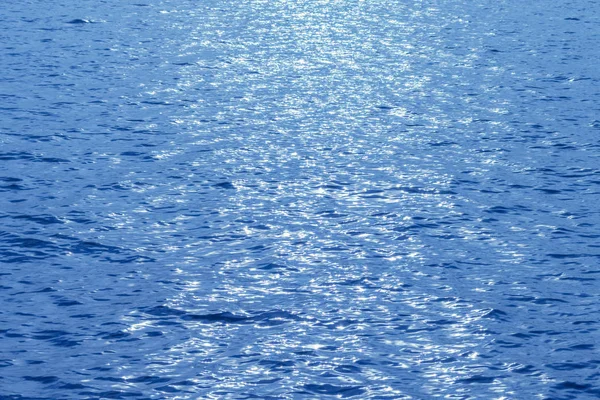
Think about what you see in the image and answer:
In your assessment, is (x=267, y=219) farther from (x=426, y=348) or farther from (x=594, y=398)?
(x=594, y=398)

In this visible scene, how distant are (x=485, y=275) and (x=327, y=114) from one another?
7.60 metres

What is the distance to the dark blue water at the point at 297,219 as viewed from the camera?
10.3 m

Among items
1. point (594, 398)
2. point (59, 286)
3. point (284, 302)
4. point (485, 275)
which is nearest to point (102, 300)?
point (59, 286)

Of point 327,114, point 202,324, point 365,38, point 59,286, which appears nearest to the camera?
point 202,324

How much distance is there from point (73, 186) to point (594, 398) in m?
8.72

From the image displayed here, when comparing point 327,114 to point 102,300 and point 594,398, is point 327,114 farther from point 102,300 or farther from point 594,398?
point 594,398

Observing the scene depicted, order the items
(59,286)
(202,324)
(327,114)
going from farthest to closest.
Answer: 1. (327,114)
2. (59,286)
3. (202,324)

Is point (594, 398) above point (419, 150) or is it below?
below

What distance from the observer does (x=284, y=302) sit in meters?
11.7

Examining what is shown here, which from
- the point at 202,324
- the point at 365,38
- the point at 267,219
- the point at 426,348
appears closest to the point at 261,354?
the point at 202,324

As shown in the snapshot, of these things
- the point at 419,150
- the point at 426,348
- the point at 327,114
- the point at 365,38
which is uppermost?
the point at 365,38

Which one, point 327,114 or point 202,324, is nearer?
point 202,324

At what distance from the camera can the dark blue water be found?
33.8 feet

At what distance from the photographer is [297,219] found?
46.6ft
